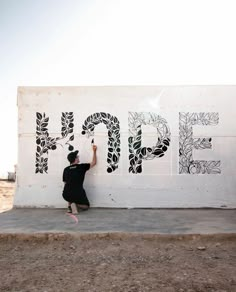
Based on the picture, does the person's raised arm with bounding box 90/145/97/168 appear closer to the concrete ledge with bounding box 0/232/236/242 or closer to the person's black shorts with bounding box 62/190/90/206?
the person's black shorts with bounding box 62/190/90/206

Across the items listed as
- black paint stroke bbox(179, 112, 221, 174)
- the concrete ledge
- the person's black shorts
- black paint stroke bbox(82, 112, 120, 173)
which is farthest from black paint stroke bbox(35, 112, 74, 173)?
the concrete ledge

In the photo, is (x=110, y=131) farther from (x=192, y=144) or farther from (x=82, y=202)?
(x=192, y=144)

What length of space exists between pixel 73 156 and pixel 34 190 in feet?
4.77

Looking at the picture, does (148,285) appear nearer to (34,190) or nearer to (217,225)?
(217,225)

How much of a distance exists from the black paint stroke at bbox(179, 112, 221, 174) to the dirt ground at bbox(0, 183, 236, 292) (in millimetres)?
2809

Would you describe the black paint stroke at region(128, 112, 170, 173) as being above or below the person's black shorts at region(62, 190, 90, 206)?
above

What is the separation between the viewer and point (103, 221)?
6.97 m

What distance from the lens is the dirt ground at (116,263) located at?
4160 millimetres

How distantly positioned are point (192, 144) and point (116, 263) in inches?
170

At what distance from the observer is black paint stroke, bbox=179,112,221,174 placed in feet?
27.8

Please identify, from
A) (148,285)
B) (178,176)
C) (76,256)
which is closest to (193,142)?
(178,176)

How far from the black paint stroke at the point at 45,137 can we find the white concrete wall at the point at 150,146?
0.08 ft

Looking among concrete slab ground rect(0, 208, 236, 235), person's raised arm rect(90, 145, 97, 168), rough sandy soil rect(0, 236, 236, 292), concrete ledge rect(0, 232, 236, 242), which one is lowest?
rough sandy soil rect(0, 236, 236, 292)

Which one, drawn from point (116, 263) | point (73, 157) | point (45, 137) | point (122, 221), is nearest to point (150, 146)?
point (73, 157)
